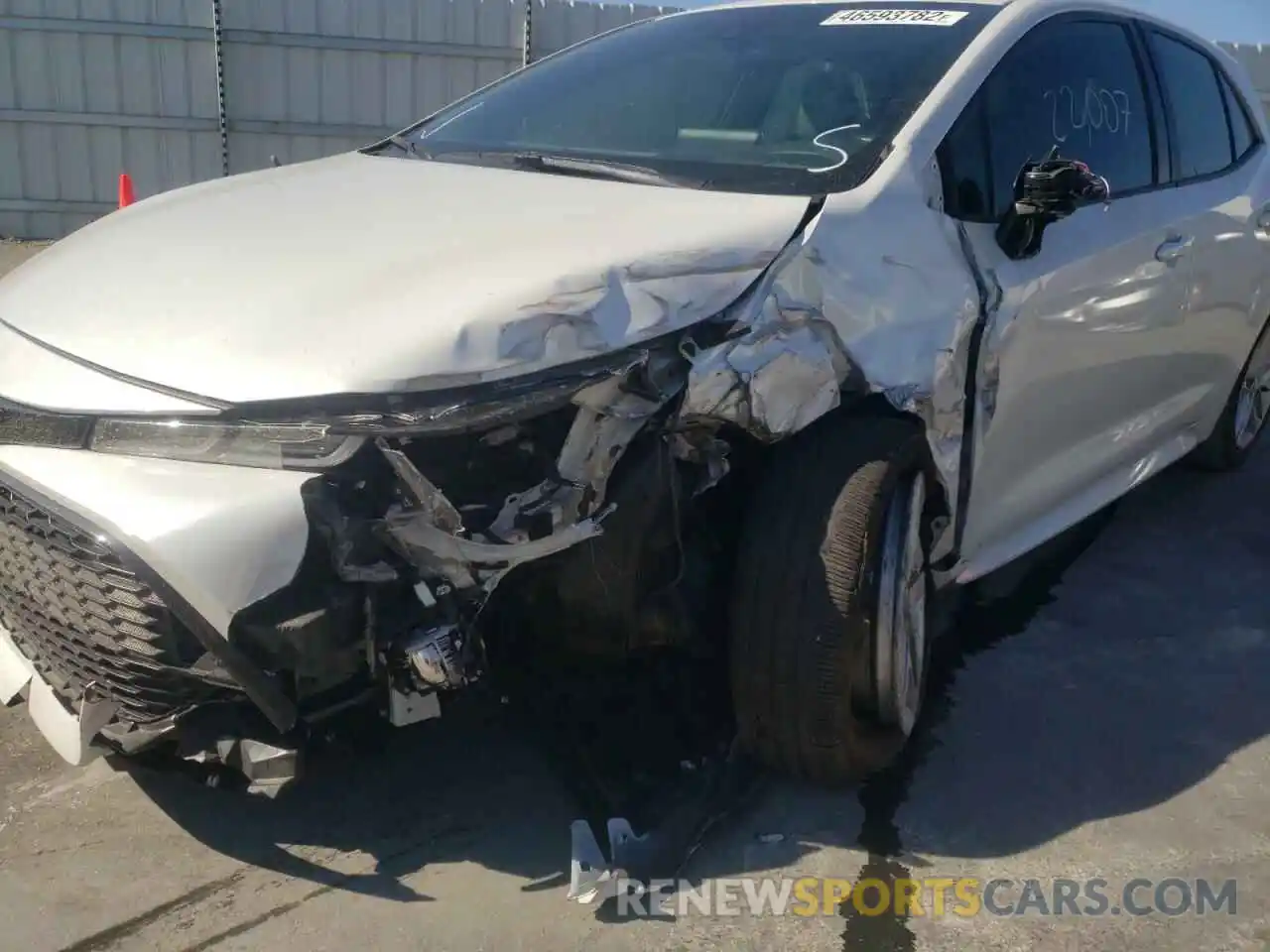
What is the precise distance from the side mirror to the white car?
0.01 metres

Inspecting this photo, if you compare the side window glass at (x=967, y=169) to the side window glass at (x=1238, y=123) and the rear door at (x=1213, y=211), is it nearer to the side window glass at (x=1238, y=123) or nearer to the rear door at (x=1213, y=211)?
the rear door at (x=1213, y=211)

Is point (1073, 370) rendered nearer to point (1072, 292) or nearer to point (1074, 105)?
point (1072, 292)

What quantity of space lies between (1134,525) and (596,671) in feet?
8.08

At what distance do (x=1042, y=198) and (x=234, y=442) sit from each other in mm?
1810

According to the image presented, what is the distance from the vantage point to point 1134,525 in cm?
439

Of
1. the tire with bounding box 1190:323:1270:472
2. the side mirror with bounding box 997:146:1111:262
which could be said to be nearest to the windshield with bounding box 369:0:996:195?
the side mirror with bounding box 997:146:1111:262

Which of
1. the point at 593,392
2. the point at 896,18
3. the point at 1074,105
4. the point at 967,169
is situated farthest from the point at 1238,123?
the point at 593,392

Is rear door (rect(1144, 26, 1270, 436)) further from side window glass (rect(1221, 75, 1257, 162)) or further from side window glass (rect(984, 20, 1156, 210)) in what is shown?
side window glass (rect(984, 20, 1156, 210))

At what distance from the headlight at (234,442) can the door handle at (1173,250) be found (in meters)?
2.53

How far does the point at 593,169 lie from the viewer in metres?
2.78

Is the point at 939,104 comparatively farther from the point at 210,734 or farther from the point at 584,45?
the point at 210,734

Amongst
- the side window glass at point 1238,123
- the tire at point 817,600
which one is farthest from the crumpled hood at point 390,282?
the side window glass at point 1238,123

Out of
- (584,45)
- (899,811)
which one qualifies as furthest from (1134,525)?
(584,45)

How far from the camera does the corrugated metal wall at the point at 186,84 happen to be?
33.2 feet
